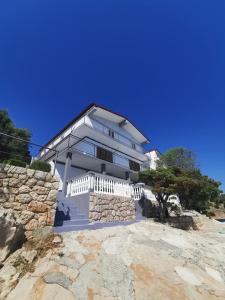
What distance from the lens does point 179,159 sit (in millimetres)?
30812

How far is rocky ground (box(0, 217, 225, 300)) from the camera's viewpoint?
3.42 metres

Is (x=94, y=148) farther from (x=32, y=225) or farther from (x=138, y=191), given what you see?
(x=32, y=225)

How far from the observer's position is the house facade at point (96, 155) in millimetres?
10180

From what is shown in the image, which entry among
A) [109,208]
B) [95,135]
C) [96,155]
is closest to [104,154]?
[96,155]

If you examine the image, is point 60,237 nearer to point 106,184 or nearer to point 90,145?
point 106,184

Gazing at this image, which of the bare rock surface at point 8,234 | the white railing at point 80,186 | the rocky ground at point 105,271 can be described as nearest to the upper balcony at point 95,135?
the white railing at point 80,186

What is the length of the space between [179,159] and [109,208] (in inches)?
985

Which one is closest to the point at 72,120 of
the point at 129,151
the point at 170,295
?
the point at 129,151

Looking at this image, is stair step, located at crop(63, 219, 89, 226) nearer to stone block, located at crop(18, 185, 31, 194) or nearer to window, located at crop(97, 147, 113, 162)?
stone block, located at crop(18, 185, 31, 194)

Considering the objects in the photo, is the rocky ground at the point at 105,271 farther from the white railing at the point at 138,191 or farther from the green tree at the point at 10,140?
the green tree at the point at 10,140

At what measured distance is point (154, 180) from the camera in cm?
1280

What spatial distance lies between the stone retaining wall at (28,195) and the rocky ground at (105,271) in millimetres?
778

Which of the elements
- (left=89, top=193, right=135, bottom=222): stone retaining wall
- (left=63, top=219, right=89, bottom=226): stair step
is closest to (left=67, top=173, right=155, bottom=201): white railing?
(left=89, top=193, right=135, bottom=222): stone retaining wall

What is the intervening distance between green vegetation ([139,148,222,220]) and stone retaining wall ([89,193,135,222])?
2830 millimetres
